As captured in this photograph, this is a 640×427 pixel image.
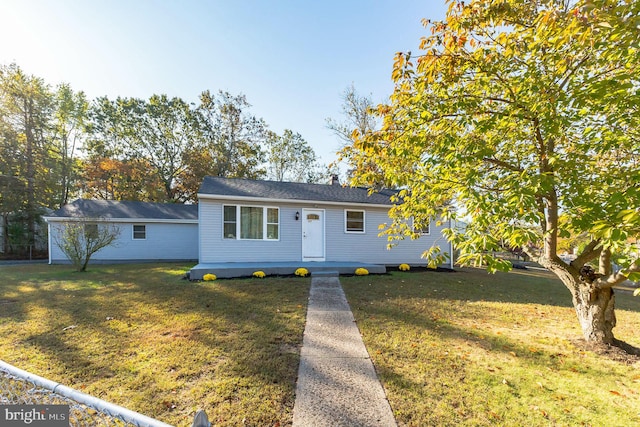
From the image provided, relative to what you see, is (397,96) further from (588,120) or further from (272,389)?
(272,389)

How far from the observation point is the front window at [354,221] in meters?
10.9

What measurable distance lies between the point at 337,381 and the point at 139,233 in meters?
16.0

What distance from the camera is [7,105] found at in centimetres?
1866

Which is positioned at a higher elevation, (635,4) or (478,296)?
(635,4)

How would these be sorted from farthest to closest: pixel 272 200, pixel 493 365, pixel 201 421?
1. pixel 272 200
2. pixel 493 365
3. pixel 201 421

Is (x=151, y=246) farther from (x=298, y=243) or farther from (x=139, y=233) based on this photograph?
(x=298, y=243)

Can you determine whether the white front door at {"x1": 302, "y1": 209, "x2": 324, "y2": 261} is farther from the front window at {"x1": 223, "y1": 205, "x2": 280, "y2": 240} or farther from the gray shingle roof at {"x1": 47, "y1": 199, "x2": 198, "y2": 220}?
the gray shingle roof at {"x1": 47, "y1": 199, "x2": 198, "y2": 220}

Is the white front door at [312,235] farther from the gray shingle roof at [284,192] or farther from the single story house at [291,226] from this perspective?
the gray shingle roof at [284,192]

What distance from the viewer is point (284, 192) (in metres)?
10.8

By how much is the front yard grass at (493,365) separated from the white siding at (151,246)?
12.6m

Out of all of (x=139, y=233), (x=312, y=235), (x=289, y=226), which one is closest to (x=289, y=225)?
(x=289, y=226)

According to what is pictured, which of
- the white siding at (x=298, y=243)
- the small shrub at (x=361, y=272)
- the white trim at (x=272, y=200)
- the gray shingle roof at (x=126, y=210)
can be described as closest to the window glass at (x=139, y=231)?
the gray shingle roof at (x=126, y=210)

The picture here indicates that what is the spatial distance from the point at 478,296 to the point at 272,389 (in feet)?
21.6

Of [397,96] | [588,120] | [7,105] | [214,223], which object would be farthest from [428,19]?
[7,105]
